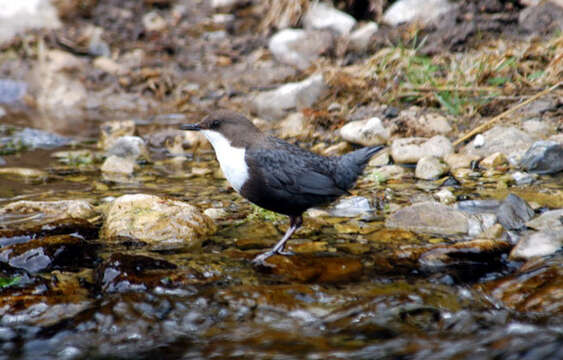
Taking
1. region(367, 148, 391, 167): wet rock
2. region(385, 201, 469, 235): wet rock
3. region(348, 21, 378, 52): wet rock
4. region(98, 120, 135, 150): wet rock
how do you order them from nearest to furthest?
region(385, 201, 469, 235): wet rock → region(367, 148, 391, 167): wet rock → region(98, 120, 135, 150): wet rock → region(348, 21, 378, 52): wet rock

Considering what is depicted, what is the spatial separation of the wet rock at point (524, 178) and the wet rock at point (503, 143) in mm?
350

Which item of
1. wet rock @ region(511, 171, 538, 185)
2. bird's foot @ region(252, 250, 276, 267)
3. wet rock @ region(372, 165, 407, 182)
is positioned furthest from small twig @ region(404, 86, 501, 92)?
bird's foot @ region(252, 250, 276, 267)

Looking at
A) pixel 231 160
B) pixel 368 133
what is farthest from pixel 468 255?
pixel 368 133

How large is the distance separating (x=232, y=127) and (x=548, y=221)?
7.19ft

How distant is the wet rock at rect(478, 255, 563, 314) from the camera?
9.75ft

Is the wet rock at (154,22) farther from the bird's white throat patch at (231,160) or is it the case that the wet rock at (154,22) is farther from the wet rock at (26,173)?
the bird's white throat patch at (231,160)

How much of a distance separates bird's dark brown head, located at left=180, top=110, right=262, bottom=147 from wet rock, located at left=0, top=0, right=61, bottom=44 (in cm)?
736

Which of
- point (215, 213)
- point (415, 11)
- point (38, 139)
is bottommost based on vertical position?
point (38, 139)

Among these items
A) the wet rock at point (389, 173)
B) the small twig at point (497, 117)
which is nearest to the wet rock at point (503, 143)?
the small twig at point (497, 117)

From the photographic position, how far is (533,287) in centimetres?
311

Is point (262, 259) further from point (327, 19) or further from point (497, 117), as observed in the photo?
point (327, 19)

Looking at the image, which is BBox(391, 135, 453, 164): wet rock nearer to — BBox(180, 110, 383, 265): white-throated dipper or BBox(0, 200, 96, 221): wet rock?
BBox(180, 110, 383, 265): white-throated dipper

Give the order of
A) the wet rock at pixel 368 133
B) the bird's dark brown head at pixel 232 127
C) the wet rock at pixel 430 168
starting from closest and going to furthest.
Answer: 1. the bird's dark brown head at pixel 232 127
2. the wet rock at pixel 430 168
3. the wet rock at pixel 368 133

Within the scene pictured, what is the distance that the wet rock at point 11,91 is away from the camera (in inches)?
368
